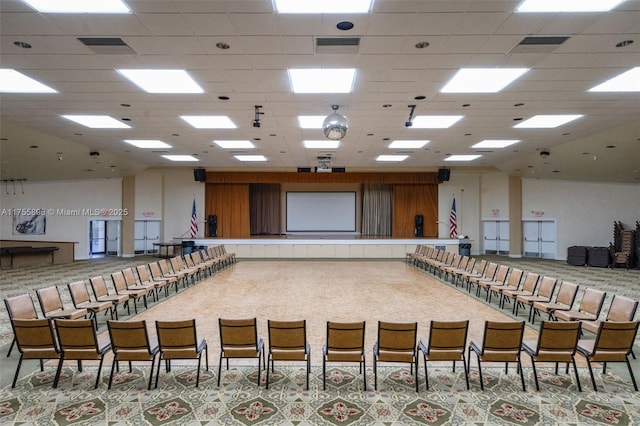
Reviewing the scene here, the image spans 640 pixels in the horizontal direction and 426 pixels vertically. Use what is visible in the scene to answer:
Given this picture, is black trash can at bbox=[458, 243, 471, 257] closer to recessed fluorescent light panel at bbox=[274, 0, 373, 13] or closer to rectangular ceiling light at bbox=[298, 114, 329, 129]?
rectangular ceiling light at bbox=[298, 114, 329, 129]

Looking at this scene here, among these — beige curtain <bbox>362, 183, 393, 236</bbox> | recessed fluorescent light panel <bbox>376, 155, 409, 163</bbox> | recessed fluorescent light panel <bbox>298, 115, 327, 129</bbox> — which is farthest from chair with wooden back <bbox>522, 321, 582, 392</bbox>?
beige curtain <bbox>362, 183, 393, 236</bbox>

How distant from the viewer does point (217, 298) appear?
9047 millimetres

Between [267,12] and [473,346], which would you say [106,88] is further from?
[473,346]

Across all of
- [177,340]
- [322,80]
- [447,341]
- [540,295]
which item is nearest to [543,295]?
[540,295]

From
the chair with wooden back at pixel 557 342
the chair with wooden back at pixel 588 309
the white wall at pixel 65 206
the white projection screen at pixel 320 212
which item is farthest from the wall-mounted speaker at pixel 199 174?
the chair with wooden back at pixel 557 342

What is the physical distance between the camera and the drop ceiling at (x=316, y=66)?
428 cm

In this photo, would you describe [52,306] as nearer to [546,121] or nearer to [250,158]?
[250,158]

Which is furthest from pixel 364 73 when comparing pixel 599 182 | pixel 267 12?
pixel 599 182

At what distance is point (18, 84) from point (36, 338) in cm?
435

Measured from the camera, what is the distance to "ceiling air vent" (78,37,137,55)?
4.78 m

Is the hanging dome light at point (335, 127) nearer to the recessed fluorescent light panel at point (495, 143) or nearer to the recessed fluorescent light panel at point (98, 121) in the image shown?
the recessed fluorescent light panel at point (98, 121)

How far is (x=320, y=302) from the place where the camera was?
853 centimetres

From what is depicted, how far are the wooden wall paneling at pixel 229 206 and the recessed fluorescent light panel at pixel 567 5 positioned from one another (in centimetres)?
1635

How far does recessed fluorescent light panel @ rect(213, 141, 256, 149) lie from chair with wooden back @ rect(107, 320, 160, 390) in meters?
8.05
